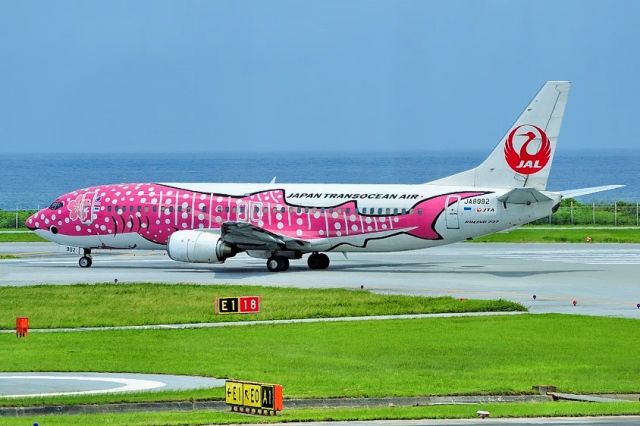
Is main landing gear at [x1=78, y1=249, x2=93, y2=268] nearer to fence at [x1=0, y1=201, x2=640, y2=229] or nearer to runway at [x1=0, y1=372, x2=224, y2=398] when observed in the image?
runway at [x1=0, y1=372, x2=224, y2=398]

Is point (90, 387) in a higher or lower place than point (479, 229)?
lower

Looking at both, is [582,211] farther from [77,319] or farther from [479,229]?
[77,319]

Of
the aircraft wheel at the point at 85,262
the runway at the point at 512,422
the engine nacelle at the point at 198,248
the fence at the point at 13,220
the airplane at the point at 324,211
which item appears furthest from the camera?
the fence at the point at 13,220

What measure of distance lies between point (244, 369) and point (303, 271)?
2935 centimetres

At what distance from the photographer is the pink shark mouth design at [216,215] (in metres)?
60.1

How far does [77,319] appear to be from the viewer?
4303 centimetres

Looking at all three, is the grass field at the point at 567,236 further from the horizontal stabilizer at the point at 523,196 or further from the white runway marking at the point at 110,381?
the white runway marking at the point at 110,381

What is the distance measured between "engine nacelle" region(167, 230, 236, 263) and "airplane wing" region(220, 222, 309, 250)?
40 cm

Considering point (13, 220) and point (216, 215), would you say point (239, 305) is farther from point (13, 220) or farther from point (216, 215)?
point (13, 220)

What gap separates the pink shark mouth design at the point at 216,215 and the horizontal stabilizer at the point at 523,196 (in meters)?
1.85

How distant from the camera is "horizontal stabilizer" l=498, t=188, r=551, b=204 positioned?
5672 cm

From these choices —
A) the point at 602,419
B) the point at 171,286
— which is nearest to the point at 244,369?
the point at 602,419

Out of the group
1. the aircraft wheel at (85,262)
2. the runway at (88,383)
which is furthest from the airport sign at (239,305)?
the aircraft wheel at (85,262)

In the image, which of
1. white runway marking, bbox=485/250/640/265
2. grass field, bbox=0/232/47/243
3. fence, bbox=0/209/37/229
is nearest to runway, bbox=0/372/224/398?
white runway marking, bbox=485/250/640/265
